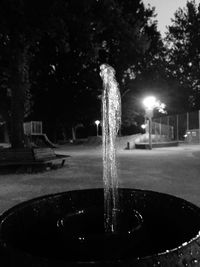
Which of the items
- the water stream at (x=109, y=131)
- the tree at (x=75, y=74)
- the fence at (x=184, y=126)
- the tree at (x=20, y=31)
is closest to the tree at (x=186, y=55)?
the tree at (x=75, y=74)

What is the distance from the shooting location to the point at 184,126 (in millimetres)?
30266

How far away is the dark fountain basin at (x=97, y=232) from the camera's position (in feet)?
5.40

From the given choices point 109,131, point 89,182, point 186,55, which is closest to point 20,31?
point 89,182

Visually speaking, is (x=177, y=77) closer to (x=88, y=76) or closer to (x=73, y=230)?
(x=88, y=76)

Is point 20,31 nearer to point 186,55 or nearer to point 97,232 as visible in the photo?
point 97,232

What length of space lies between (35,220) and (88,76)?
3389 centimetres

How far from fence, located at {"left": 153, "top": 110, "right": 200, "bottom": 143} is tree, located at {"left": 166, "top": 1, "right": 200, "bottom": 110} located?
19865mm

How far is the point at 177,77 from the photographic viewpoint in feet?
178

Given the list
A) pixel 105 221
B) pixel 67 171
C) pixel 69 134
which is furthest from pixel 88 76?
pixel 105 221

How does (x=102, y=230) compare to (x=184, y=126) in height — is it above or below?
below

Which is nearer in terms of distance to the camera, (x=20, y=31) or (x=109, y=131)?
(x=109, y=131)

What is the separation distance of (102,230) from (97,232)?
0.07 meters

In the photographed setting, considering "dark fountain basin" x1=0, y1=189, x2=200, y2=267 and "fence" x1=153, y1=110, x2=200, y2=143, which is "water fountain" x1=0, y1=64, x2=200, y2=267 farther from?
"fence" x1=153, y1=110, x2=200, y2=143

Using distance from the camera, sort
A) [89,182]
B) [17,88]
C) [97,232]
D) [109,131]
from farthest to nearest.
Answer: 1. [17,88]
2. [89,182]
3. [109,131]
4. [97,232]
